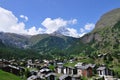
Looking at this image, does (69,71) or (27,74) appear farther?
(69,71)

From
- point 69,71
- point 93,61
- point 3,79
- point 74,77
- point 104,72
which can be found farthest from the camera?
point 93,61

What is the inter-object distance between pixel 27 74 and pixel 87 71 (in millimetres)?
25558

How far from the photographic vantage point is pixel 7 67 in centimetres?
10681

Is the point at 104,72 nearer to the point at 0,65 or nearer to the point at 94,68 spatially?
the point at 94,68

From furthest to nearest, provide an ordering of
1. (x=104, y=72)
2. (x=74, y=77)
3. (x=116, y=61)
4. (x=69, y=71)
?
1. (x=116, y=61)
2. (x=69, y=71)
3. (x=104, y=72)
4. (x=74, y=77)

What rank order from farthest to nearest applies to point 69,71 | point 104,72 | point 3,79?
point 69,71 < point 104,72 < point 3,79

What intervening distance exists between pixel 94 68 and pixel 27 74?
3416cm

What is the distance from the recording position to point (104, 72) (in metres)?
118

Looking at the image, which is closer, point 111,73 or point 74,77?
point 74,77

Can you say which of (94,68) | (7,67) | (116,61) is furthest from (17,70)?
(116,61)

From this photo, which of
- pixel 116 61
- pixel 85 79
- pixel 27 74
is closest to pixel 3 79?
pixel 27 74

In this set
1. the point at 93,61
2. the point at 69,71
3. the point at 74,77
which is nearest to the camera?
the point at 74,77

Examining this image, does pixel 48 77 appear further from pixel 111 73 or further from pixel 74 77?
pixel 111 73

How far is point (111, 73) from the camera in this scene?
115 m
